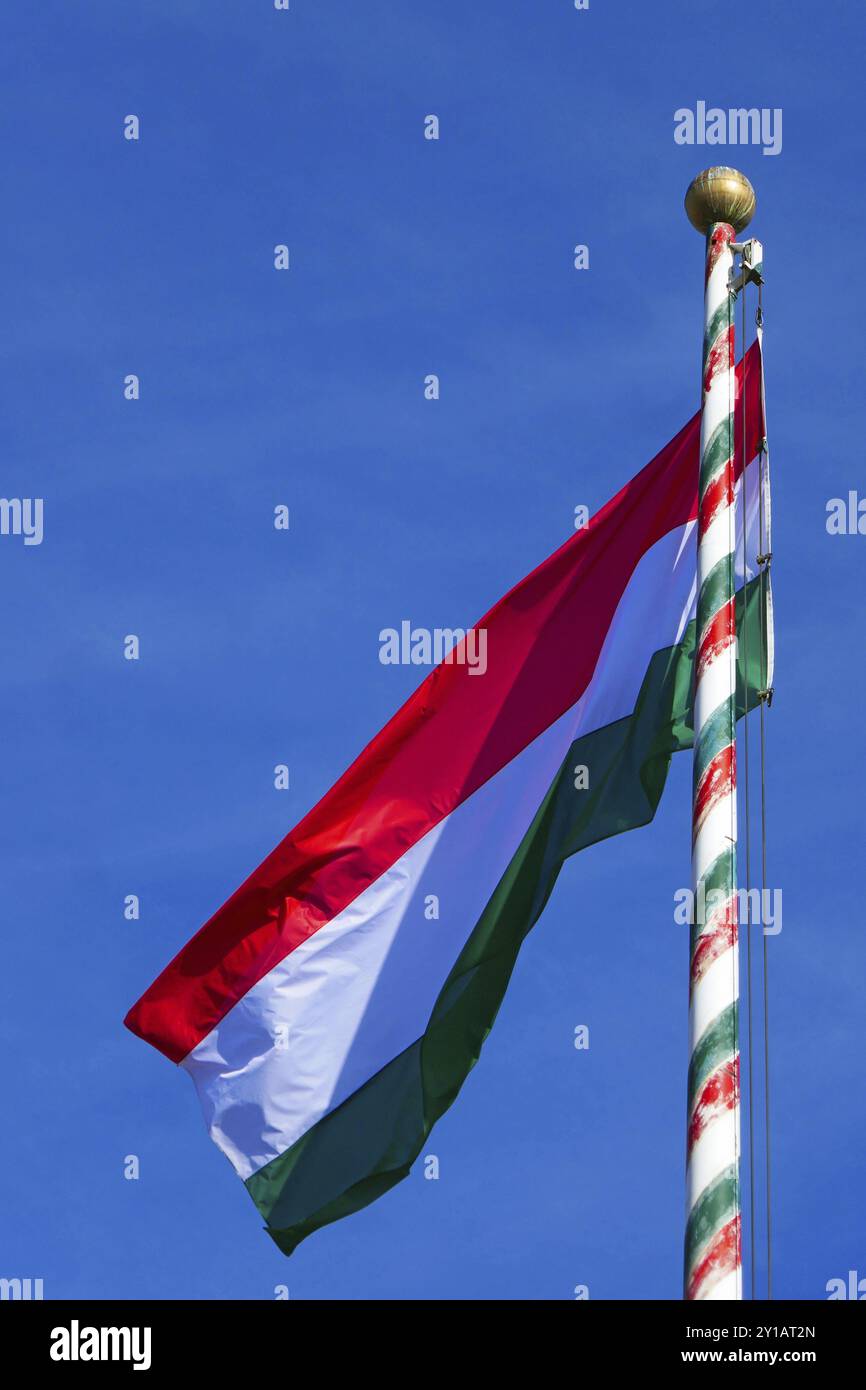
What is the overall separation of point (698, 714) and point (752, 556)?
3531 millimetres

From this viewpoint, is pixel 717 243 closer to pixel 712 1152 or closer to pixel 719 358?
pixel 719 358

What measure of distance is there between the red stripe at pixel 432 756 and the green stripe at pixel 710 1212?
649cm

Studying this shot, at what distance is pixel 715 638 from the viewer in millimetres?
18750

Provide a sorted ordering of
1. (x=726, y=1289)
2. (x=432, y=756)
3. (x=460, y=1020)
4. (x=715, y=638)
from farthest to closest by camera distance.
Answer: (x=432, y=756)
(x=460, y=1020)
(x=715, y=638)
(x=726, y=1289)

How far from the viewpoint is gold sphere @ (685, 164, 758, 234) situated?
21.0m

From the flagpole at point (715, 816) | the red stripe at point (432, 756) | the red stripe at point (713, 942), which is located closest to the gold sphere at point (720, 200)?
the flagpole at point (715, 816)

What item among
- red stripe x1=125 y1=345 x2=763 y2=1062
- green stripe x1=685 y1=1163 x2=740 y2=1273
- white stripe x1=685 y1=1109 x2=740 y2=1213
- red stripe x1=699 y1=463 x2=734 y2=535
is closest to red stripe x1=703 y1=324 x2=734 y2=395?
red stripe x1=699 y1=463 x2=734 y2=535

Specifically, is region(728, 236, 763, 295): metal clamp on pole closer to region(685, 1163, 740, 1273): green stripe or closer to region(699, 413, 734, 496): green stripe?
region(699, 413, 734, 496): green stripe

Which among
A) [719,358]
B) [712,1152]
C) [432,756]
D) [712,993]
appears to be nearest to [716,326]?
[719,358]

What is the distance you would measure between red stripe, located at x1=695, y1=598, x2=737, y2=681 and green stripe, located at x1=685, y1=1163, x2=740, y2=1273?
3.78 m

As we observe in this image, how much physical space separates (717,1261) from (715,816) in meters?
3.21

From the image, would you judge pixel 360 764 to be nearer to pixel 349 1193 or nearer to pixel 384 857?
pixel 384 857

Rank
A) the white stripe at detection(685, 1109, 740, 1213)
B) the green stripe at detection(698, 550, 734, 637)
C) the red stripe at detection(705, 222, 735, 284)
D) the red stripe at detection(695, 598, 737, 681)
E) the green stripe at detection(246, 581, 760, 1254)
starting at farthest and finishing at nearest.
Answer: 1. the green stripe at detection(246, 581, 760, 1254)
2. the red stripe at detection(705, 222, 735, 284)
3. the green stripe at detection(698, 550, 734, 637)
4. the red stripe at detection(695, 598, 737, 681)
5. the white stripe at detection(685, 1109, 740, 1213)
